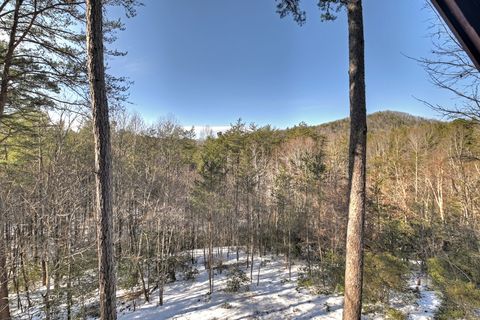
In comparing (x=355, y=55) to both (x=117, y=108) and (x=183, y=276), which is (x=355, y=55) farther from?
(x=183, y=276)

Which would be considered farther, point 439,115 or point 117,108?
point 117,108

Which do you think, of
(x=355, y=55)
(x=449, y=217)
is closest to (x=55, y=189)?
(x=355, y=55)

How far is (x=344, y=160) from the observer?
2062cm

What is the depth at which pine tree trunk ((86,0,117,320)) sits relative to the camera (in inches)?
128

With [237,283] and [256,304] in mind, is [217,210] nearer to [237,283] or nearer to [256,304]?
[237,283]

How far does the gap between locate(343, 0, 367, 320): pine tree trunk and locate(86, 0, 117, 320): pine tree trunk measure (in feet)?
10.5

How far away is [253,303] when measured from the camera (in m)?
11.3

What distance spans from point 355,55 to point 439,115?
84.4 inches

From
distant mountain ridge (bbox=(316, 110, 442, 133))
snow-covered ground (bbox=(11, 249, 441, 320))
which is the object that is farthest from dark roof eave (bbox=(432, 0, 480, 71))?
distant mountain ridge (bbox=(316, 110, 442, 133))

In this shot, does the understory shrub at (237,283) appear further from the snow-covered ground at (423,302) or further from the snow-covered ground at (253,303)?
the snow-covered ground at (423,302)

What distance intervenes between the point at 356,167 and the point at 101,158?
135 inches

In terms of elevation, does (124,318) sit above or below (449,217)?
below

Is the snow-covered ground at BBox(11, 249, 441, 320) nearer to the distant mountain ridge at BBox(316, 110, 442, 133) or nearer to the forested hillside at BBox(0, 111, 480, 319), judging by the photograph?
the forested hillside at BBox(0, 111, 480, 319)

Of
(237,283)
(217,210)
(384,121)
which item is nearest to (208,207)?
(217,210)
